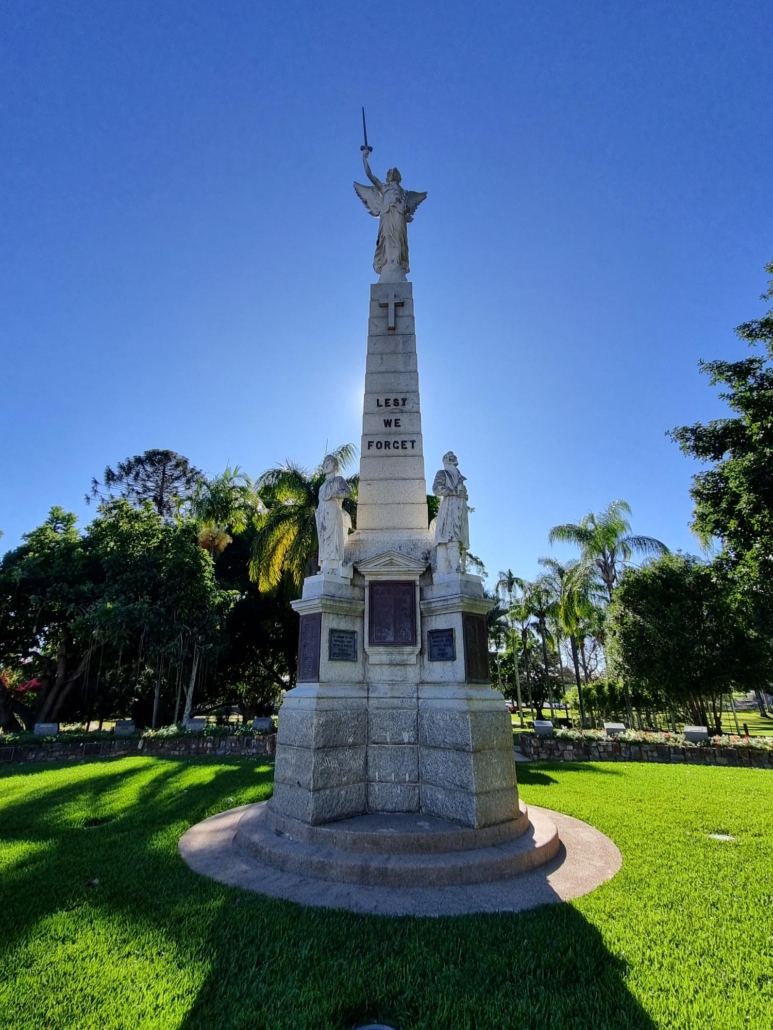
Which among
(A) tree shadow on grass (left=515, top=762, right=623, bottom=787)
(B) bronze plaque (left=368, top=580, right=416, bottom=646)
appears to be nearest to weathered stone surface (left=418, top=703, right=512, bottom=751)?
(B) bronze plaque (left=368, top=580, right=416, bottom=646)

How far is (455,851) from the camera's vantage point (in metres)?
5.01

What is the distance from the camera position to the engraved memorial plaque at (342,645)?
6316mm

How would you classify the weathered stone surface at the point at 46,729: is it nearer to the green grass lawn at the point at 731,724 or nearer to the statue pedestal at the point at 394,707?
the statue pedestal at the point at 394,707

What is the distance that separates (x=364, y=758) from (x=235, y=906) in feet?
7.40

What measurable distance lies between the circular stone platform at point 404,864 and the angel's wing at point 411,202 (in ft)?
33.3

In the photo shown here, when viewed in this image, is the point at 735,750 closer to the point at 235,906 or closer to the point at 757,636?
the point at 757,636

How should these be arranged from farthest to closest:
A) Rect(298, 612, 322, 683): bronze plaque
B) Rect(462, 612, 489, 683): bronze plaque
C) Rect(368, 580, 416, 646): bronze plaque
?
1. Rect(368, 580, 416, 646): bronze plaque
2. Rect(298, 612, 322, 683): bronze plaque
3. Rect(462, 612, 489, 683): bronze plaque

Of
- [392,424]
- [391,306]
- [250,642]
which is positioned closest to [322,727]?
[392,424]

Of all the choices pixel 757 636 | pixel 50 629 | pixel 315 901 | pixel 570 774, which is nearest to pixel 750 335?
pixel 757 636

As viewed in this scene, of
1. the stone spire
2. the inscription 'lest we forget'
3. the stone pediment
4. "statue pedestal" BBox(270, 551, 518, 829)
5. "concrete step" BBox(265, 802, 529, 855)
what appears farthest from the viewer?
the inscription 'lest we forget'

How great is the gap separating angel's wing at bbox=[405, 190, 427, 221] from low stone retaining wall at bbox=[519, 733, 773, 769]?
14706 millimetres

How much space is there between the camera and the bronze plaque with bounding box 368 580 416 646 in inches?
257

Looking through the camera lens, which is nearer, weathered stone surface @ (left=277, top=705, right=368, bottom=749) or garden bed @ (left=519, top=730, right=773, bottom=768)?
weathered stone surface @ (left=277, top=705, right=368, bottom=749)

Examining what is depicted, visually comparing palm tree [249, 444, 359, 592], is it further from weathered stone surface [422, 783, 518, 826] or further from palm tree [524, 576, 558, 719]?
palm tree [524, 576, 558, 719]
